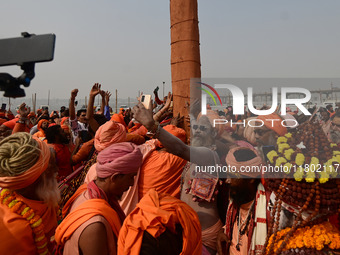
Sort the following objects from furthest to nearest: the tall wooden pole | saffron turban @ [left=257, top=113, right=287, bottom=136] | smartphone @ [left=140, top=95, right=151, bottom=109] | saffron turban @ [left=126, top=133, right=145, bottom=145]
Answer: the tall wooden pole
saffron turban @ [left=126, top=133, right=145, bottom=145]
saffron turban @ [left=257, top=113, right=287, bottom=136]
smartphone @ [left=140, top=95, right=151, bottom=109]

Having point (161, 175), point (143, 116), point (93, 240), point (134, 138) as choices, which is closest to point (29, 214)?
point (93, 240)

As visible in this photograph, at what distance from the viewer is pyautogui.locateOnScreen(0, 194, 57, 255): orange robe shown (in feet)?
5.76

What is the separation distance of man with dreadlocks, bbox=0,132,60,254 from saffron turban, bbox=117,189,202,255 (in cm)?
70

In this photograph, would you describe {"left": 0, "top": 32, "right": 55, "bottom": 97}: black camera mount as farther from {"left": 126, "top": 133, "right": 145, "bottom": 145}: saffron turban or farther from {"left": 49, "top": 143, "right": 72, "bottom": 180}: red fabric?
{"left": 49, "top": 143, "right": 72, "bottom": 180}: red fabric

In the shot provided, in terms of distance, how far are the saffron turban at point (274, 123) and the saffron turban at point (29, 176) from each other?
8.00 ft

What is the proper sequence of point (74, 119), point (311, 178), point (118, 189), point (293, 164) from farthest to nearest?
point (74, 119), point (118, 189), point (293, 164), point (311, 178)

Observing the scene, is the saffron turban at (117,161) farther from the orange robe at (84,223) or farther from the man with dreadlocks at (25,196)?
the man with dreadlocks at (25,196)

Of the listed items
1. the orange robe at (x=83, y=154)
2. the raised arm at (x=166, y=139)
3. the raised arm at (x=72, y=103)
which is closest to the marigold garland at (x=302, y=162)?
the raised arm at (x=166, y=139)

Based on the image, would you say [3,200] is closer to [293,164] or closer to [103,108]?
[293,164]

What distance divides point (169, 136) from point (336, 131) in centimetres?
548

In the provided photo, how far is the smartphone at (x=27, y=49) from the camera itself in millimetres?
1210

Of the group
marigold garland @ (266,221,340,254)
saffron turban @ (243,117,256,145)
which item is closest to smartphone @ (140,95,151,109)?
marigold garland @ (266,221,340,254)

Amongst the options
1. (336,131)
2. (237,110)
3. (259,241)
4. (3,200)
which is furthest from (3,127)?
(336,131)

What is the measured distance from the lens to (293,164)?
2.04 metres
